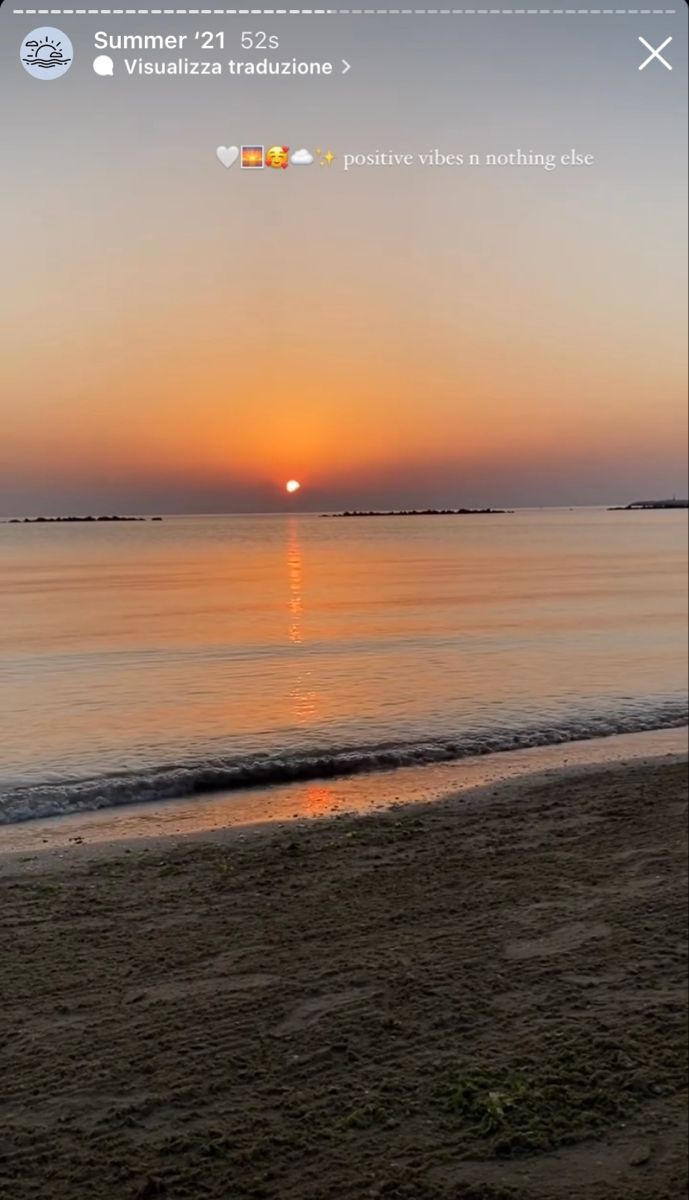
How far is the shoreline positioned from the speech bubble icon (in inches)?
195

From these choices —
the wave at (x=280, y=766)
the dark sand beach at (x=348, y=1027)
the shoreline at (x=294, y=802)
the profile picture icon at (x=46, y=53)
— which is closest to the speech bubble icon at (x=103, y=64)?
the profile picture icon at (x=46, y=53)

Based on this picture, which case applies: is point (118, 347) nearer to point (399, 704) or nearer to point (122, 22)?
point (122, 22)

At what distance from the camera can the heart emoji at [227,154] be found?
5.07ft

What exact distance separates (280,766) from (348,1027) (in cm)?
504

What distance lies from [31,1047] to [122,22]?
128 inches

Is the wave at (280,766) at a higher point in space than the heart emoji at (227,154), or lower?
lower

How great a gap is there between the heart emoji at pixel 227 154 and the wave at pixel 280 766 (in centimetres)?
499

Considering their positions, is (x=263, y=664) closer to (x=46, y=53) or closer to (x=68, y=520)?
(x=68, y=520)

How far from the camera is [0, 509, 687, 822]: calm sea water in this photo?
2.05 metres

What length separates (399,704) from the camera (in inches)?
219

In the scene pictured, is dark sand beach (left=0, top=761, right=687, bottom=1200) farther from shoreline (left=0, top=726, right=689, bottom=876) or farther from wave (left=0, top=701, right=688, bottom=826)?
wave (left=0, top=701, right=688, bottom=826)

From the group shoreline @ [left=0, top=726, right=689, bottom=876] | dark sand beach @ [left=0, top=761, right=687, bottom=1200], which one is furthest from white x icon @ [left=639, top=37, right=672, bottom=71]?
shoreline @ [left=0, top=726, right=689, bottom=876]

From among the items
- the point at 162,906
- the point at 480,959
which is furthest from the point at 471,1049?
the point at 162,906

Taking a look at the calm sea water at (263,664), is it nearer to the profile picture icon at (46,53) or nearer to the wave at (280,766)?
the wave at (280,766)
